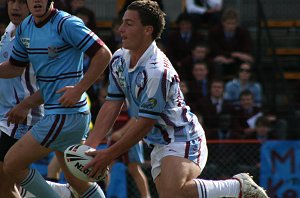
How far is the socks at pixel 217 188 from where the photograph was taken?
7728 millimetres

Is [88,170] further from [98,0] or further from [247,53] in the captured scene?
[98,0]

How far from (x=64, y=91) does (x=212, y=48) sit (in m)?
6.38

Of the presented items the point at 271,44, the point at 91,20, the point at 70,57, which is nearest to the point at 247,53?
the point at 271,44

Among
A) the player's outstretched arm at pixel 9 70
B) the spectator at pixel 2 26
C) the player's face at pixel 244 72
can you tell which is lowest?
the player's face at pixel 244 72

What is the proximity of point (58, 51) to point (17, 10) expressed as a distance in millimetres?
848

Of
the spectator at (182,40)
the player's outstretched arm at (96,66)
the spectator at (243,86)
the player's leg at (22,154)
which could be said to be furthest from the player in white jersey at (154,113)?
the spectator at (182,40)

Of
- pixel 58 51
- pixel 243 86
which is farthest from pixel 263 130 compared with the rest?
pixel 58 51

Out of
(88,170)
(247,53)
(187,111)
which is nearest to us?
(88,170)

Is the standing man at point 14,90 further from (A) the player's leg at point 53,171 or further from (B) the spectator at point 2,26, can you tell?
(B) the spectator at point 2,26

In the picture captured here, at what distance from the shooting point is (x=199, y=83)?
1304cm

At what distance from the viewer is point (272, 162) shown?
39.3 feet

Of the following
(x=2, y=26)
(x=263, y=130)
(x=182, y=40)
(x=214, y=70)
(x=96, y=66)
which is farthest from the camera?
(x=182, y=40)

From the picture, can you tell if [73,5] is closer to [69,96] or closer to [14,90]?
[14,90]

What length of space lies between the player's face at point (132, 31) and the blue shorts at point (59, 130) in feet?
3.09
